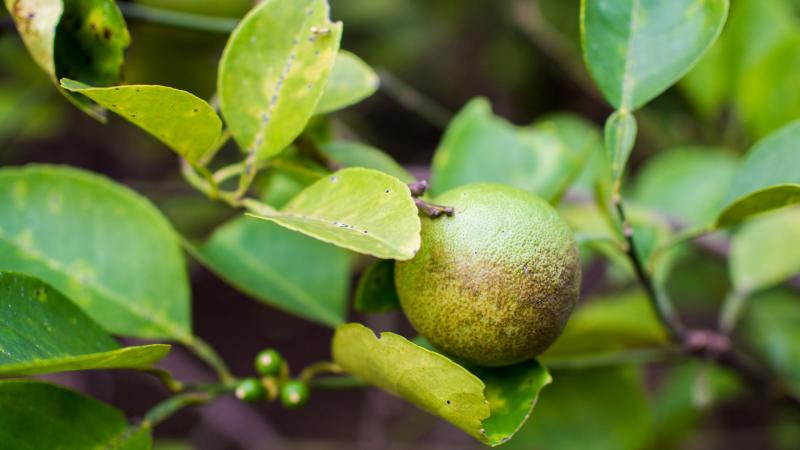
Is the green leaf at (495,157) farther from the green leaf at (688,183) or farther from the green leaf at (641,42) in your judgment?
the green leaf at (688,183)

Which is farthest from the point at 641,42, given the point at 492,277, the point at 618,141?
the point at 492,277

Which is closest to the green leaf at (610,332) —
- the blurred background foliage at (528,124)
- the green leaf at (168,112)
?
the blurred background foliage at (528,124)

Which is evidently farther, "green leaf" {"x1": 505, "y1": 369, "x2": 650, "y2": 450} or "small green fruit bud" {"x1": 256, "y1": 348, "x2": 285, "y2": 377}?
"green leaf" {"x1": 505, "y1": 369, "x2": 650, "y2": 450}

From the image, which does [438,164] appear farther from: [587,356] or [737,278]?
[737,278]

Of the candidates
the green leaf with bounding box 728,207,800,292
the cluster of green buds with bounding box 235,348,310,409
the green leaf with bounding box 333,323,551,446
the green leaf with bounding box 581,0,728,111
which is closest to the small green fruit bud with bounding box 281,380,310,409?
the cluster of green buds with bounding box 235,348,310,409

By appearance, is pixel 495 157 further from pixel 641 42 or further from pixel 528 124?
pixel 528 124

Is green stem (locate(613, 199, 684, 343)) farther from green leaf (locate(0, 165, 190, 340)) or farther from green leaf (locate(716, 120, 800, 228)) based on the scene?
green leaf (locate(0, 165, 190, 340))

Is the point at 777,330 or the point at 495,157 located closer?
the point at 495,157
